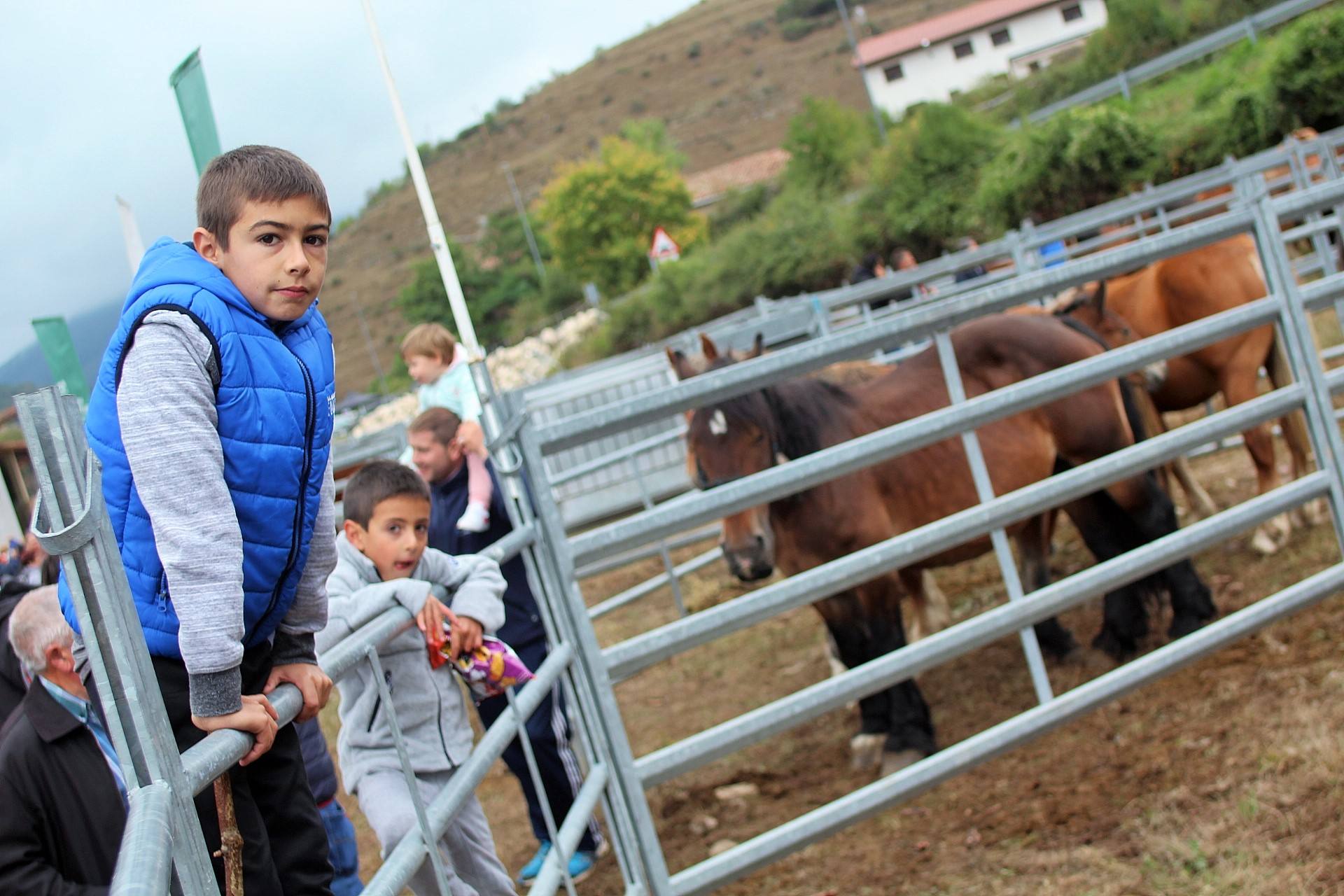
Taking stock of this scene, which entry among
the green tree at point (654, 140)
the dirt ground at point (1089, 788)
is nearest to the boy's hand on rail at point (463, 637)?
the dirt ground at point (1089, 788)

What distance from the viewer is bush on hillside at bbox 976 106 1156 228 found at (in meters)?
20.6

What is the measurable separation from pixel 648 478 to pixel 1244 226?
7701mm

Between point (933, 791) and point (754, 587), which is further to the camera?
point (754, 587)

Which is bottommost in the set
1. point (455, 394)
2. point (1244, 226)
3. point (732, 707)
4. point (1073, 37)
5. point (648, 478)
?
point (732, 707)

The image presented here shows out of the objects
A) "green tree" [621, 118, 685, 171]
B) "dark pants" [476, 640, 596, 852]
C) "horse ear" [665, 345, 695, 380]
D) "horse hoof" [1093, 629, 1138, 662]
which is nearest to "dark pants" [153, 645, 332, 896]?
"dark pants" [476, 640, 596, 852]

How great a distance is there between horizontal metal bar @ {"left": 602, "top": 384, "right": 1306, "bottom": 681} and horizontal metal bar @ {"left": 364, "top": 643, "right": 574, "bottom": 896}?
24cm

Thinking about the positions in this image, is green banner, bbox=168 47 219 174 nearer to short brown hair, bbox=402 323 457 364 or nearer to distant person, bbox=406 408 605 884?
short brown hair, bbox=402 323 457 364

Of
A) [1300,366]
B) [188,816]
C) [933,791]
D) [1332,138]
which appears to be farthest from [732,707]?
[1332,138]

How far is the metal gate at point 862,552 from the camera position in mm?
2842

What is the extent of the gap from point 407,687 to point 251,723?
3.29 ft

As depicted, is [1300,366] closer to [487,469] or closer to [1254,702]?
[1254,702]

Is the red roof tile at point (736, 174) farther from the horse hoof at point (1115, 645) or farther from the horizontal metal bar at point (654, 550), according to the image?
the horse hoof at point (1115, 645)

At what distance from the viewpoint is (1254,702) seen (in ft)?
11.3

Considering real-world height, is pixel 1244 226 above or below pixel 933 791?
above
